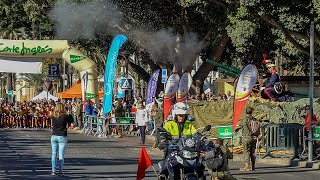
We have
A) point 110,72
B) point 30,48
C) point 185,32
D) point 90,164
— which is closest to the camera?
point 90,164

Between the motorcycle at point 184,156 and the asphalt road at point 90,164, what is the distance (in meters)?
4.80

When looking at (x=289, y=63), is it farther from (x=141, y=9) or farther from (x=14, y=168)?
(x=14, y=168)

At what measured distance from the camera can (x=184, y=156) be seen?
1398cm

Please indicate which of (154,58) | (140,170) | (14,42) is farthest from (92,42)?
(140,170)

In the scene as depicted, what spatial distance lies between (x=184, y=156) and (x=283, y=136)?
461 inches

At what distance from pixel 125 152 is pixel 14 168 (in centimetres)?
809

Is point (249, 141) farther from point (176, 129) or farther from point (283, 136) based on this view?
point (176, 129)

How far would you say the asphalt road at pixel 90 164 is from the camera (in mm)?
19859

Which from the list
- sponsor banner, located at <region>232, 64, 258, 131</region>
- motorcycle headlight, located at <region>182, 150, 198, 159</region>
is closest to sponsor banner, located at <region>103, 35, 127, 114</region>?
sponsor banner, located at <region>232, 64, 258, 131</region>

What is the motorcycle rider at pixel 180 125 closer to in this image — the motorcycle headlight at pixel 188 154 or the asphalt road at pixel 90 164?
the motorcycle headlight at pixel 188 154

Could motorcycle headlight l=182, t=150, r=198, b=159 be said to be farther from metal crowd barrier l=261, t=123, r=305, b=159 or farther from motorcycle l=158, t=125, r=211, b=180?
metal crowd barrier l=261, t=123, r=305, b=159

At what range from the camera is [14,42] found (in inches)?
1638

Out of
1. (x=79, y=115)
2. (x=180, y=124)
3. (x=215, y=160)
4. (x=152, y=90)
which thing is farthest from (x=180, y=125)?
(x=79, y=115)

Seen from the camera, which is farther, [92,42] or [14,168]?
[92,42]
